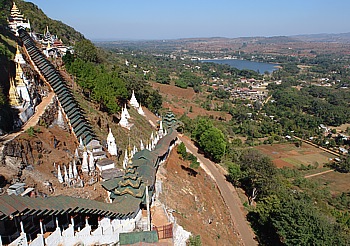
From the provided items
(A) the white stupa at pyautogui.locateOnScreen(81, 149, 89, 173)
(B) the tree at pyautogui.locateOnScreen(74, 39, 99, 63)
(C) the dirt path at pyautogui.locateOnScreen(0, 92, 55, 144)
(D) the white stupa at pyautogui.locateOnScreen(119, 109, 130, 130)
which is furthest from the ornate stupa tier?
(A) the white stupa at pyautogui.locateOnScreen(81, 149, 89, 173)

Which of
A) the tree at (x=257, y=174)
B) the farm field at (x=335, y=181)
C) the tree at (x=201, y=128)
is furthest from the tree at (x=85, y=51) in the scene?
the farm field at (x=335, y=181)

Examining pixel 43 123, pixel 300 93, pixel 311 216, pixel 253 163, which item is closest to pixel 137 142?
pixel 43 123

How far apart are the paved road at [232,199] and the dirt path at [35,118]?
710 inches

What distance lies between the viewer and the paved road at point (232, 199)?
2591cm

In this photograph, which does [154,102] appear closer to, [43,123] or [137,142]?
[137,142]

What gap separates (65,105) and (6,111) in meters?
6.16

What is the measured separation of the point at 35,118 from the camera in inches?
981

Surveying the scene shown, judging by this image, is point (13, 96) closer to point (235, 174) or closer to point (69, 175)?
point (69, 175)

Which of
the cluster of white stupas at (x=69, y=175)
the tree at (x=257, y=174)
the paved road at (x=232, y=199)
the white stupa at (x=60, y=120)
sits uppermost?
the white stupa at (x=60, y=120)

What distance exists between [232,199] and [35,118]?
66.1ft

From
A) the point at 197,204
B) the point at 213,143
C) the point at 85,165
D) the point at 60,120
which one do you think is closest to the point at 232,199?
the point at 197,204

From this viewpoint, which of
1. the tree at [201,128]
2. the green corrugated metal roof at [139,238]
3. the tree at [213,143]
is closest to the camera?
the green corrugated metal roof at [139,238]

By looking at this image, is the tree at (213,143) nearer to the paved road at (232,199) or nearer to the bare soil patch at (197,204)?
the paved road at (232,199)

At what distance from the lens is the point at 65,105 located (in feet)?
93.3
